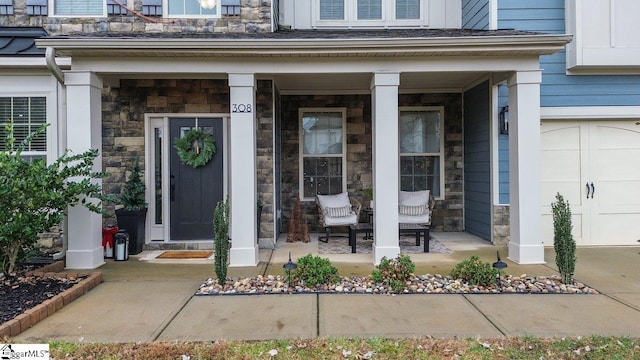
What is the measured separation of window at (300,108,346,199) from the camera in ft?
26.1

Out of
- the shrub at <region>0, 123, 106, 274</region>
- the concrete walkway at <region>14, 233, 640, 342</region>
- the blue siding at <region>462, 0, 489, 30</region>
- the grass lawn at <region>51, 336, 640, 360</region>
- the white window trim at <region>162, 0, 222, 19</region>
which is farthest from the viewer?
the blue siding at <region>462, 0, 489, 30</region>

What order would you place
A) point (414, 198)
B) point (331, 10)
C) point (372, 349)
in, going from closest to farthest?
1. point (372, 349)
2. point (414, 198)
3. point (331, 10)

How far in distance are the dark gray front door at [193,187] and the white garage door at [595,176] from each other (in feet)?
17.0

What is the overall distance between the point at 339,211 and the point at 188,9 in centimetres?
415

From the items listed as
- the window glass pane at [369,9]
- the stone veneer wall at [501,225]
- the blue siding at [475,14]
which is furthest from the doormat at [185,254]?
the blue siding at [475,14]

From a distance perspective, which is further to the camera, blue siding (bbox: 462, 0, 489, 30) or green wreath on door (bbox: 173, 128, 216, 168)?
blue siding (bbox: 462, 0, 489, 30)

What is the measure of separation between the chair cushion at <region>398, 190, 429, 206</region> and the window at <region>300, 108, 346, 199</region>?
115cm

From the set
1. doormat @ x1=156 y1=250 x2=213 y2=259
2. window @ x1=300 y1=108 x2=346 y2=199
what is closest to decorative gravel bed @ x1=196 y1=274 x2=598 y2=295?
doormat @ x1=156 y1=250 x2=213 y2=259

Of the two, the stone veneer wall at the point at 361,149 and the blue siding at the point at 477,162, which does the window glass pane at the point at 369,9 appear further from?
the blue siding at the point at 477,162

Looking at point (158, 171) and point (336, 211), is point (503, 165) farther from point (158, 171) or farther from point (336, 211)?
point (158, 171)

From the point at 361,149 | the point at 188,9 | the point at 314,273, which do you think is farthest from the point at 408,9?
the point at 314,273

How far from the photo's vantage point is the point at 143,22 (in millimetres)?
6590

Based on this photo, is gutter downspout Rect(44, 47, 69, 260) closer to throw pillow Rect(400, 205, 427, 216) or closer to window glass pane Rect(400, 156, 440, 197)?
throw pillow Rect(400, 205, 427, 216)

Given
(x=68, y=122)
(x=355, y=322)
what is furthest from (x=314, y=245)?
(x=68, y=122)
